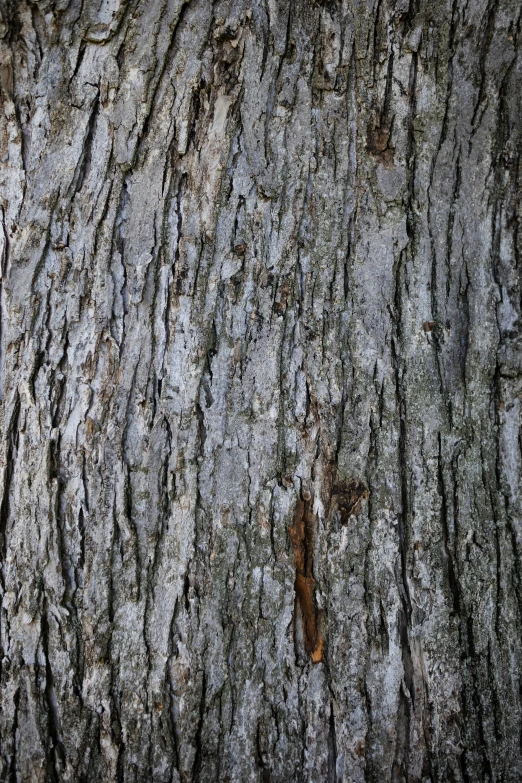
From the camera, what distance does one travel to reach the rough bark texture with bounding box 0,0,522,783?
4.90 ft

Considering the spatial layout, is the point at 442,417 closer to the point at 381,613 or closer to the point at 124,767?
the point at 381,613

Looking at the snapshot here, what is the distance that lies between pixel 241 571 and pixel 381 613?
40 cm

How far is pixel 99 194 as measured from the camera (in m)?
1.60

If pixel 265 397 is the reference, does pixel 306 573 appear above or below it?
below

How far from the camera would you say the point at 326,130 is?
158cm

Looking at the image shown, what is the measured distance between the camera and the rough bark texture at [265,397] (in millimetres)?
1493

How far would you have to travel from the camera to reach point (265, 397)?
1536 mm

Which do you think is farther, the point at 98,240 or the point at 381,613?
the point at 98,240

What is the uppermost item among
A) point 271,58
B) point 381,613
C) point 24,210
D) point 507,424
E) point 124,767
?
point 271,58

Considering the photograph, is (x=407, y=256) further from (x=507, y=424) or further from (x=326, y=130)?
(x=507, y=424)

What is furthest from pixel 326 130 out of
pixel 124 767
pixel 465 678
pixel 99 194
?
pixel 124 767

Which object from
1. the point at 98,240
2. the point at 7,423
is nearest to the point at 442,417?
the point at 98,240

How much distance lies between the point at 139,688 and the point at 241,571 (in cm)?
43

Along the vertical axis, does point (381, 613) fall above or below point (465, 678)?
above
